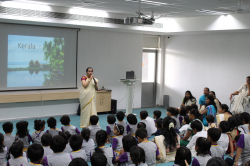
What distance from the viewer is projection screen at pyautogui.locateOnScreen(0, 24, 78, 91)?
22.0ft

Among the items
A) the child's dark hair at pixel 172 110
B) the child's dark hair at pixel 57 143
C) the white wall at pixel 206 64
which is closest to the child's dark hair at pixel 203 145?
the child's dark hair at pixel 57 143

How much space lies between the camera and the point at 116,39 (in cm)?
829

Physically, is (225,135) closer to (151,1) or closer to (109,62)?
(151,1)

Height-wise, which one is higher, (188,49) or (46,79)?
(188,49)

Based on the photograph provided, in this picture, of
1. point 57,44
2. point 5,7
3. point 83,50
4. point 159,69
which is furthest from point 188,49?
point 5,7

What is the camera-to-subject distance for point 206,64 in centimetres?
821

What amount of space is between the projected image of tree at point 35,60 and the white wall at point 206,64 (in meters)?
3.89

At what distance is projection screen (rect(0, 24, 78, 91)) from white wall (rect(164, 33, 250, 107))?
11.5 feet

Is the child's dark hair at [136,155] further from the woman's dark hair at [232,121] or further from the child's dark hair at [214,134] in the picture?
the woman's dark hair at [232,121]

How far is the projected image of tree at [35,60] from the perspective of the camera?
22.3 feet

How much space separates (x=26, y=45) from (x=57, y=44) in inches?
33.2

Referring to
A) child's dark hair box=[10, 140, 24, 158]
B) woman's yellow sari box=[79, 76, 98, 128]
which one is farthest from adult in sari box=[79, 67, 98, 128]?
child's dark hair box=[10, 140, 24, 158]

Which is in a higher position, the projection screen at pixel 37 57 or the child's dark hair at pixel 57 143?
the projection screen at pixel 37 57

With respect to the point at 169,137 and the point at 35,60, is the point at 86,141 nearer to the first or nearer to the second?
the point at 169,137
